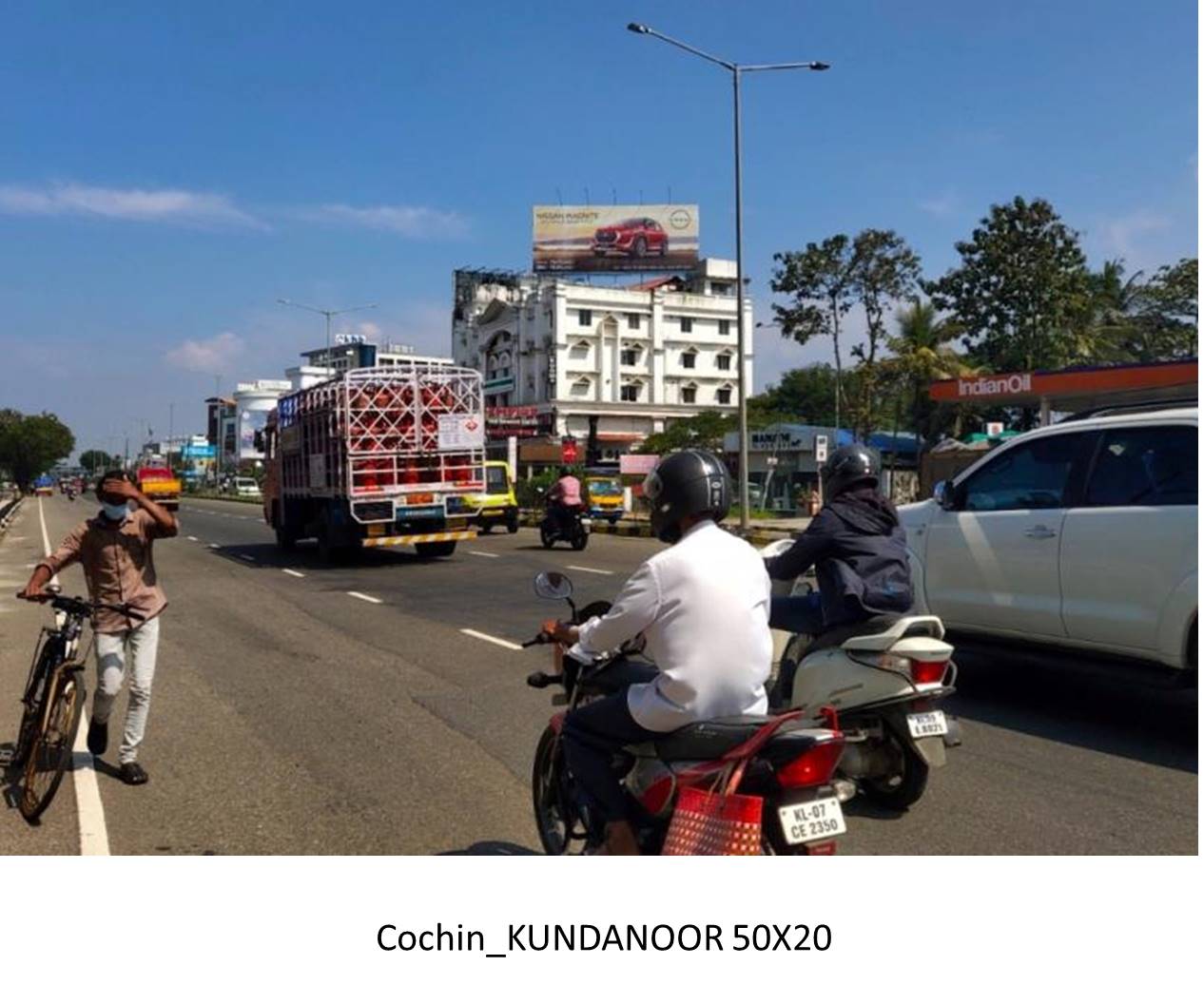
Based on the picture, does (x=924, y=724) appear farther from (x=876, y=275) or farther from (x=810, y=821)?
(x=876, y=275)

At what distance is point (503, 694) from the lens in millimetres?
7973

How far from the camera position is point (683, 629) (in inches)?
138

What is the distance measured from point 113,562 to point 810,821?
4.08 meters

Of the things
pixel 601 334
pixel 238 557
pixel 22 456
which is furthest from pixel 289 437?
pixel 22 456

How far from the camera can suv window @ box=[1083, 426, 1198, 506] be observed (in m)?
6.24

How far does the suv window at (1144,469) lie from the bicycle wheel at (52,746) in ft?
18.5

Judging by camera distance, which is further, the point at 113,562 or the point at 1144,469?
the point at 1144,469

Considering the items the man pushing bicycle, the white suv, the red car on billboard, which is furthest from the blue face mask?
the red car on billboard

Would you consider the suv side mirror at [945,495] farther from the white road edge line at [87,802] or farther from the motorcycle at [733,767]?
the white road edge line at [87,802]

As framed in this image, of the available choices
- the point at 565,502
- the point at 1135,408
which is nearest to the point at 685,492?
the point at 1135,408

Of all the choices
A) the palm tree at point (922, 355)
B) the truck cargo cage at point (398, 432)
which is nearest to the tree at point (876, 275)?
the palm tree at point (922, 355)

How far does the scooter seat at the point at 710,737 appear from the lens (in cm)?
338

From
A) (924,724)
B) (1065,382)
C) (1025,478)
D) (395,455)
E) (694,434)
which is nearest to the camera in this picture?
(924,724)

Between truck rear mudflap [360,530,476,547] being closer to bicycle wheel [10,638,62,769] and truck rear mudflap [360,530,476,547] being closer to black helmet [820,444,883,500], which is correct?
bicycle wheel [10,638,62,769]
